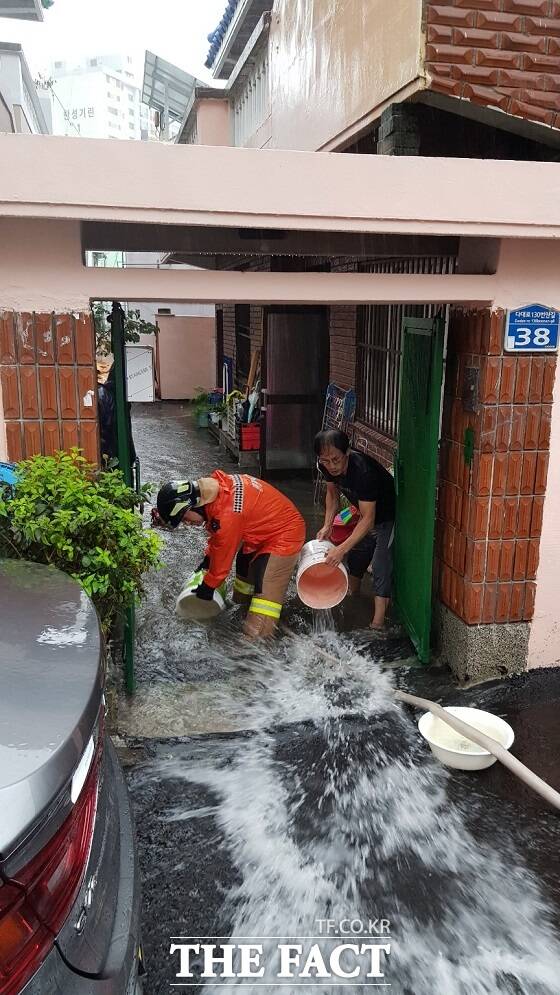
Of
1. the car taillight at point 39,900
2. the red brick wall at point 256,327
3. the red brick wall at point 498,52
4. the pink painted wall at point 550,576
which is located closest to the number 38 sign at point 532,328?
the pink painted wall at point 550,576

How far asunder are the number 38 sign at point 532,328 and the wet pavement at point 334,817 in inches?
89.1

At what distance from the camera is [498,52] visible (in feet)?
15.4

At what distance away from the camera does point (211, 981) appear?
2865 millimetres

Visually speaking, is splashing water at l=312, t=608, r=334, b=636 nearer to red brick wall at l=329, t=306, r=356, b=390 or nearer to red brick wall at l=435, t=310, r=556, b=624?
red brick wall at l=435, t=310, r=556, b=624

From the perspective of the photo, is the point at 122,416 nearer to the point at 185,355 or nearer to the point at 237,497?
the point at 237,497

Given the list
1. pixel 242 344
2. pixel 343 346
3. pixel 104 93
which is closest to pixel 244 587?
pixel 343 346

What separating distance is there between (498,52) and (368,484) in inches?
117

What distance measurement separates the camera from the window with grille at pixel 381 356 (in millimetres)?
7302

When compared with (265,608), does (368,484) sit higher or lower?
higher

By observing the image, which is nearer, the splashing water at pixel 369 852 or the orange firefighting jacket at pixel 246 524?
the splashing water at pixel 369 852

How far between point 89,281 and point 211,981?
11.1ft

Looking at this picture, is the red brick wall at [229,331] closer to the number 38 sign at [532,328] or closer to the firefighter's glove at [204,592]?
the firefighter's glove at [204,592]

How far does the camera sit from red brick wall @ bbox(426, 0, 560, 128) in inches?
181

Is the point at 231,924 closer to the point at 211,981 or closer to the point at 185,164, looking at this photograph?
the point at 211,981
